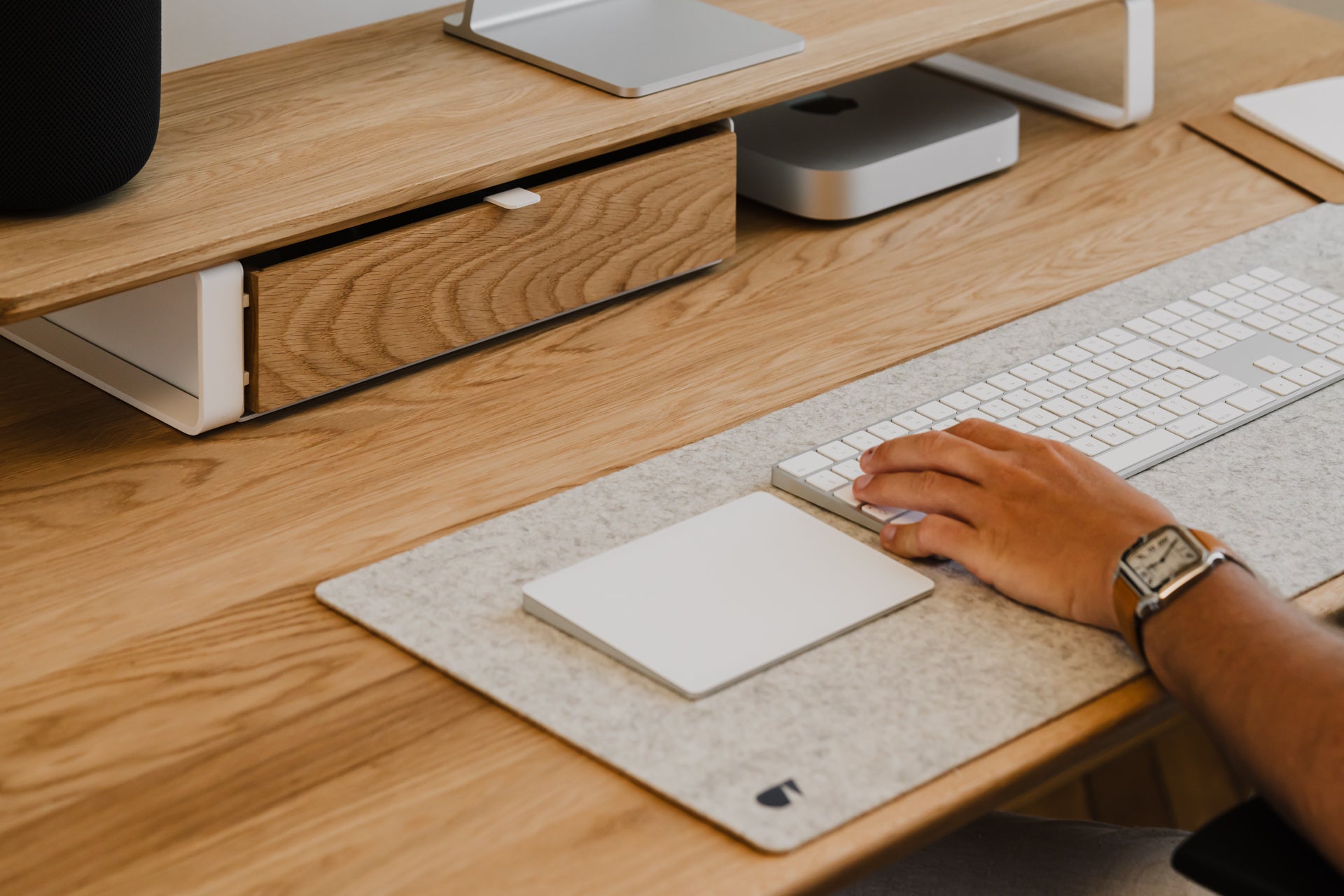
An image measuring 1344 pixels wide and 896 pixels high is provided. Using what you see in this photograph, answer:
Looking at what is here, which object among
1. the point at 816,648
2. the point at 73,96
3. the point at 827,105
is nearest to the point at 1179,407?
the point at 816,648

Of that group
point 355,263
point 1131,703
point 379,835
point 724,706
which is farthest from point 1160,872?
point 355,263

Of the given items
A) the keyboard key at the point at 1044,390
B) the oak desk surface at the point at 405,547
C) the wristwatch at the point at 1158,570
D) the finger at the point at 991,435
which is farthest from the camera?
the keyboard key at the point at 1044,390

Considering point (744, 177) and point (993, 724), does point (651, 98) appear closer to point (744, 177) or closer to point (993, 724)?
point (744, 177)

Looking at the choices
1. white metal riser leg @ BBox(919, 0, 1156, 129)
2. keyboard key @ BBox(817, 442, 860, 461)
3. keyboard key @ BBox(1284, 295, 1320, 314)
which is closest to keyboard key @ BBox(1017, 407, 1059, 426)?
keyboard key @ BBox(817, 442, 860, 461)

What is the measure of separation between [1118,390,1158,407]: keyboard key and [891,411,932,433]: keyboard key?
11 cm

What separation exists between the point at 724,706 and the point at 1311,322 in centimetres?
57

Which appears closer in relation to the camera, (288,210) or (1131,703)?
(1131,703)

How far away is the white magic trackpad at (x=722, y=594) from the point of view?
69 centimetres

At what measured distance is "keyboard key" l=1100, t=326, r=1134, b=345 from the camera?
98 cm

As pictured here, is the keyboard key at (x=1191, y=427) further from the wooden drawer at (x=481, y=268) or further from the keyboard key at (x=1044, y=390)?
the wooden drawer at (x=481, y=268)

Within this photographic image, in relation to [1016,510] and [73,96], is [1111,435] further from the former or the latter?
[73,96]

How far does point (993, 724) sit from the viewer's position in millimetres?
652

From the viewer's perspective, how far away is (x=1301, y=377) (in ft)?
3.07

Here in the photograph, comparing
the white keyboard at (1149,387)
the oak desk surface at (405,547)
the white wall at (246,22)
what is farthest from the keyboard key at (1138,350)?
the white wall at (246,22)
